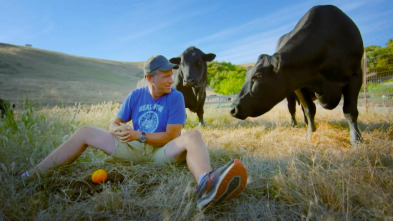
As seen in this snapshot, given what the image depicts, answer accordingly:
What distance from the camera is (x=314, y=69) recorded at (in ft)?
12.3

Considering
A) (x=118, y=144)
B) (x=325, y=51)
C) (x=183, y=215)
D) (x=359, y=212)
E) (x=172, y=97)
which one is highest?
(x=325, y=51)

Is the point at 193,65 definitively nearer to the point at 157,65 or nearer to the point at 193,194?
the point at 157,65

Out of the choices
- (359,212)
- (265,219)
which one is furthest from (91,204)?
(359,212)

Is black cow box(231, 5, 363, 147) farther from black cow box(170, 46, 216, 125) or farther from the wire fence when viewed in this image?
the wire fence

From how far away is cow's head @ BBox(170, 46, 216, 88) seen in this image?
20.2 feet

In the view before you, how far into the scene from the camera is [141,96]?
2.88 meters

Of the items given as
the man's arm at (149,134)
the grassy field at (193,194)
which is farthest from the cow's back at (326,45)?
the man's arm at (149,134)

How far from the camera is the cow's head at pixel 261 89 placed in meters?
3.57

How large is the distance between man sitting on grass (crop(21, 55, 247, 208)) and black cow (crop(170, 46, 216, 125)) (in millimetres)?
3181

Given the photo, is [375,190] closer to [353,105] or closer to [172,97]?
[172,97]

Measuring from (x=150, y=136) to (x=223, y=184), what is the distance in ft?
3.63

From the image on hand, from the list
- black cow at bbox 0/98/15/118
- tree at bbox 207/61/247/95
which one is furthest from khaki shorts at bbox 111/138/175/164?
tree at bbox 207/61/247/95

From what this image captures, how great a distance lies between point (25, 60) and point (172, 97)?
208 feet

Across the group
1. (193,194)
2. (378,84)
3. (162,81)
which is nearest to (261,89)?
(162,81)
